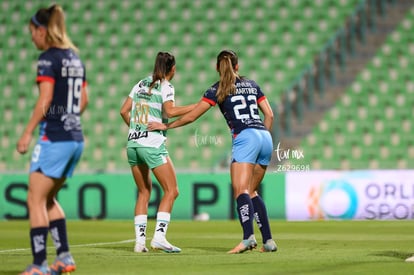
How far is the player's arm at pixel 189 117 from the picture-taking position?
1007 cm

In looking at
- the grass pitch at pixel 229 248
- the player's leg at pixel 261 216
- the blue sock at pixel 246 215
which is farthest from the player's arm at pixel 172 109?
the grass pitch at pixel 229 248

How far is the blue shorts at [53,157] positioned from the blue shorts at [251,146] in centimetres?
298

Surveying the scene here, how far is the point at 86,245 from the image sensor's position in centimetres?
1159

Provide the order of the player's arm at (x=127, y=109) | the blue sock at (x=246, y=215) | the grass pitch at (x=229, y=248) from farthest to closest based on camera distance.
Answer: the player's arm at (x=127, y=109), the blue sock at (x=246, y=215), the grass pitch at (x=229, y=248)

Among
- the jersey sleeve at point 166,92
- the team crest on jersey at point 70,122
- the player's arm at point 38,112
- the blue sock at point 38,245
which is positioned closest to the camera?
the player's arm at point 38,112

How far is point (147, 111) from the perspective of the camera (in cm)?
1034

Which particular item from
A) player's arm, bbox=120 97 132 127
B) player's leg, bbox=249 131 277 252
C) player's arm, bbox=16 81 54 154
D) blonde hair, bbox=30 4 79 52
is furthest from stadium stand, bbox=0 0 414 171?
player's arm, bbox=16 81 54 154

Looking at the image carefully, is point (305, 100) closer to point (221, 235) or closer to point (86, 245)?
point (221, 235)

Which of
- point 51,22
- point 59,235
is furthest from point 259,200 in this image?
point 51,22

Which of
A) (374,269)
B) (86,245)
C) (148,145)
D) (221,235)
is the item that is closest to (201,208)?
(221,235)

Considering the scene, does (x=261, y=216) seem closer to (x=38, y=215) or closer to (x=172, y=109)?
(x=172, y=109)

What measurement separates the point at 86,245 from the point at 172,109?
238 centimetres

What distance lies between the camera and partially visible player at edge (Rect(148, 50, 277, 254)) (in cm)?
983

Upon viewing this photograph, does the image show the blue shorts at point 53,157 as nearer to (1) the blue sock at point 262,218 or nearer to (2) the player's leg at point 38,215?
(2) the player's leg at point 38,215
